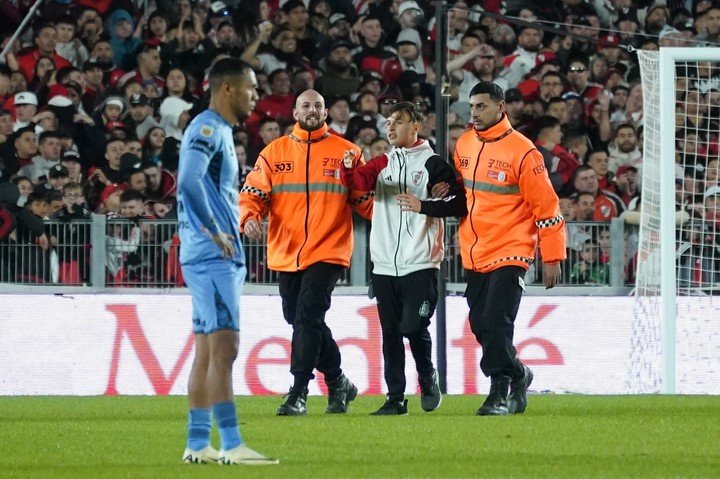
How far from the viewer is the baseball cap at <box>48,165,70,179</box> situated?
15.6 m

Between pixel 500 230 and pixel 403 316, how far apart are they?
0.90 m

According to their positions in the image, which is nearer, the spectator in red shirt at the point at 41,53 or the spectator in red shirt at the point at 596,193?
the spectator in red shirt at the point at 596,193

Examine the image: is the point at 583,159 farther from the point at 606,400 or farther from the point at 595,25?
the point at 606,400

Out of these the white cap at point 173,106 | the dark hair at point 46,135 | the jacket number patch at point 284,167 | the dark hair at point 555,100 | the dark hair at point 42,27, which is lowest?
the jacket number patch at point 284,167

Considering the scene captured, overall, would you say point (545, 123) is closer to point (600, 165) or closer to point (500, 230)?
point (600, 165)

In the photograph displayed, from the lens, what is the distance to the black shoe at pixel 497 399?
9.53 meters

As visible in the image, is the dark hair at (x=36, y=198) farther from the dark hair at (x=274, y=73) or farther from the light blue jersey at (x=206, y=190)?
the light blue jersey at (x=206, y=190)

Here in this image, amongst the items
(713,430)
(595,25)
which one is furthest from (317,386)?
(595,25)

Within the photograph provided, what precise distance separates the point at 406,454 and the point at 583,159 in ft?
34.2

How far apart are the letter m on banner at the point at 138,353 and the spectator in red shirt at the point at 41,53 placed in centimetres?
529

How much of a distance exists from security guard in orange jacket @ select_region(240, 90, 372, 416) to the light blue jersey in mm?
3041

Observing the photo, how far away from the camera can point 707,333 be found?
13.0 m

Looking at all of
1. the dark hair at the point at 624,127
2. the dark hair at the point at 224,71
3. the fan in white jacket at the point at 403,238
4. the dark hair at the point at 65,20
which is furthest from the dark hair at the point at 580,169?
the dark hair at the point at 224,71

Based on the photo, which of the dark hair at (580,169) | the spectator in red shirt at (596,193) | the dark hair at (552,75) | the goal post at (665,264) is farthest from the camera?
the dark hair at (552,75)
